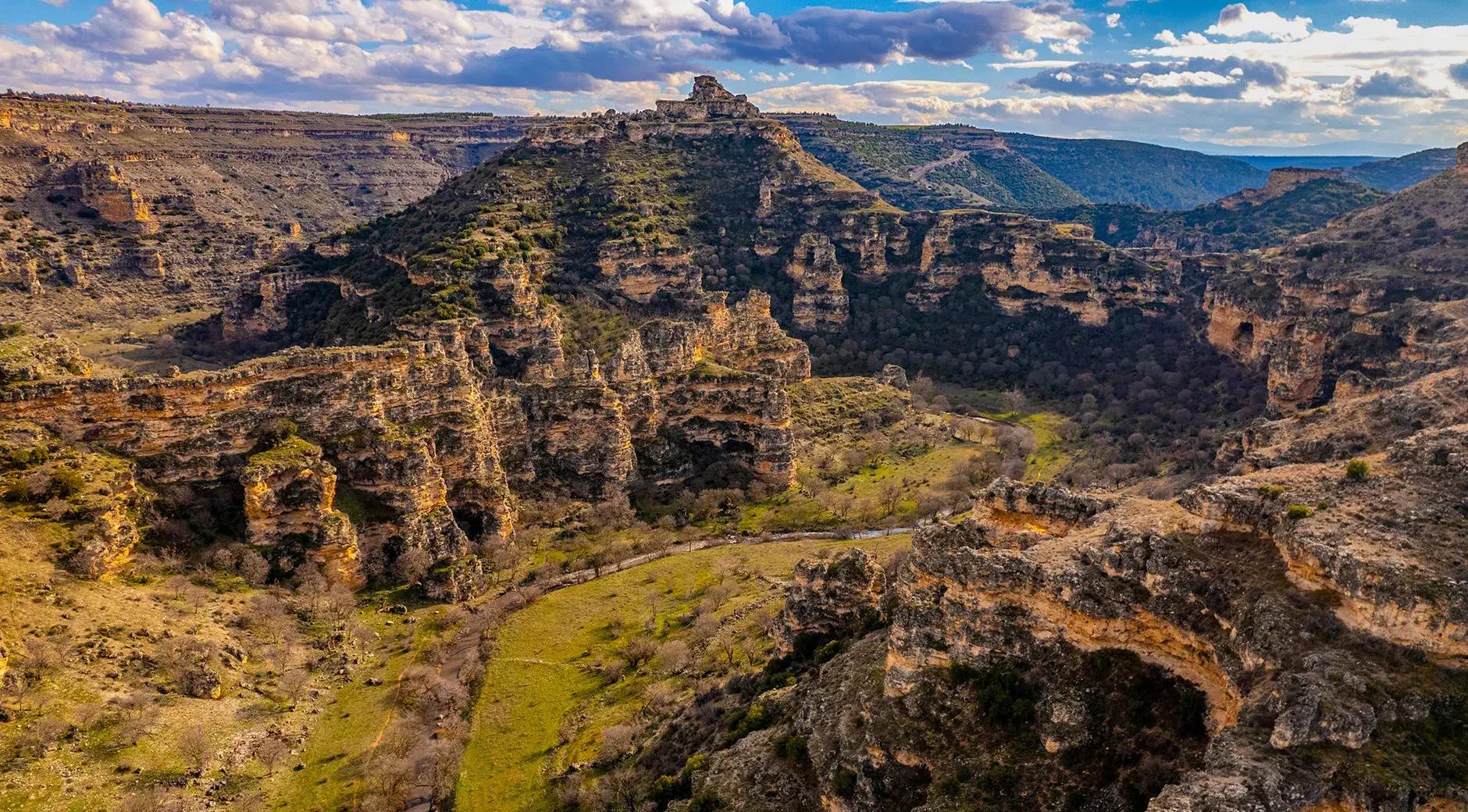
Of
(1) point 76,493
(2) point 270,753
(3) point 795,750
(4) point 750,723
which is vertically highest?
(1) point 76,493

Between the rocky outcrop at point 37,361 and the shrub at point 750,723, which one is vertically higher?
the rocky outcrop at point 37,361

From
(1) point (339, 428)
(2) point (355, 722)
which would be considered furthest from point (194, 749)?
(1) point (339, 428)

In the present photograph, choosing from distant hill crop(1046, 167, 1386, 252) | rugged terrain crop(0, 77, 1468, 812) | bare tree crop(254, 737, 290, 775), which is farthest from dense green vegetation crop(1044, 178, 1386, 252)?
bare tree crop(254, 737, 290, 775)

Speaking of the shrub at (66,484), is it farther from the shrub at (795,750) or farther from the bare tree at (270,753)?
the shrub at (795,750)

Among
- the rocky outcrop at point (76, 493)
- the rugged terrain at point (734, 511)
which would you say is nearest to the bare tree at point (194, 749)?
the rugged terrain at point (734, 511)

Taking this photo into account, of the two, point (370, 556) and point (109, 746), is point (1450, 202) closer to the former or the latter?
point (370, 556)

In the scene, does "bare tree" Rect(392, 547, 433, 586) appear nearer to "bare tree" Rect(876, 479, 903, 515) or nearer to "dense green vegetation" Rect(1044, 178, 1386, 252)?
"bare tree" Rect(876, 479, 903, 515)

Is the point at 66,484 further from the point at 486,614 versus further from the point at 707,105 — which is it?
the point at 707,105
